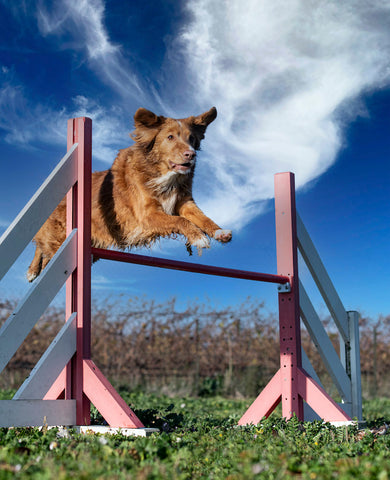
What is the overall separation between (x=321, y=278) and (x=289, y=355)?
3.01 ft

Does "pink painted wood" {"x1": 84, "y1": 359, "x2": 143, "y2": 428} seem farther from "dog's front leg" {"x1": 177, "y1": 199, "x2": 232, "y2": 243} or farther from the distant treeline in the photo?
the distant treeline

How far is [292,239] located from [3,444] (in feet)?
8.57

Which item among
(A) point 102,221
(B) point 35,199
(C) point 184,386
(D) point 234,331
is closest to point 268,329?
(D) point 234,331

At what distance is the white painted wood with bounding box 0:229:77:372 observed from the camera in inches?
117

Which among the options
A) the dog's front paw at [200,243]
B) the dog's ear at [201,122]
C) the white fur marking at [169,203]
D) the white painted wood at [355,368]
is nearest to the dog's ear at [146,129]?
the dog's ear at [201,122]

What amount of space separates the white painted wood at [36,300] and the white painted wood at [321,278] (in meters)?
1.99

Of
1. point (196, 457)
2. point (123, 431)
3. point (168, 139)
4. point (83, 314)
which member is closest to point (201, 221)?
point (168, 139)

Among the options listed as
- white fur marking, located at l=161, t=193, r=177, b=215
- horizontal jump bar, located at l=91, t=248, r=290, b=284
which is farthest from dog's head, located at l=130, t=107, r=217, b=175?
horizontal jump bar, located at l=91, t=248, r=290, b=284

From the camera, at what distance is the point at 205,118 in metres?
3.88

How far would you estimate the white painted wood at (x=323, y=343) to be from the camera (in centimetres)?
428

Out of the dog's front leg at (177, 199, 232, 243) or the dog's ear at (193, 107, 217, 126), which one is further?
the dog's ear at (193, 107, 217, 126)

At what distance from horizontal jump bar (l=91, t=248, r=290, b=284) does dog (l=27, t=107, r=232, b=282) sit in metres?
0.24

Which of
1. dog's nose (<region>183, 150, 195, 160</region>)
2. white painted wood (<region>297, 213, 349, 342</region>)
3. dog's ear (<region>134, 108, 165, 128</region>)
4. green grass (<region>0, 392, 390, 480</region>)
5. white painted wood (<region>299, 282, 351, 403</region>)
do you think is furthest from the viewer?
white painted wood (<region>297, 213, 349, 342</region>)

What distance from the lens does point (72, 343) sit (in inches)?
126
